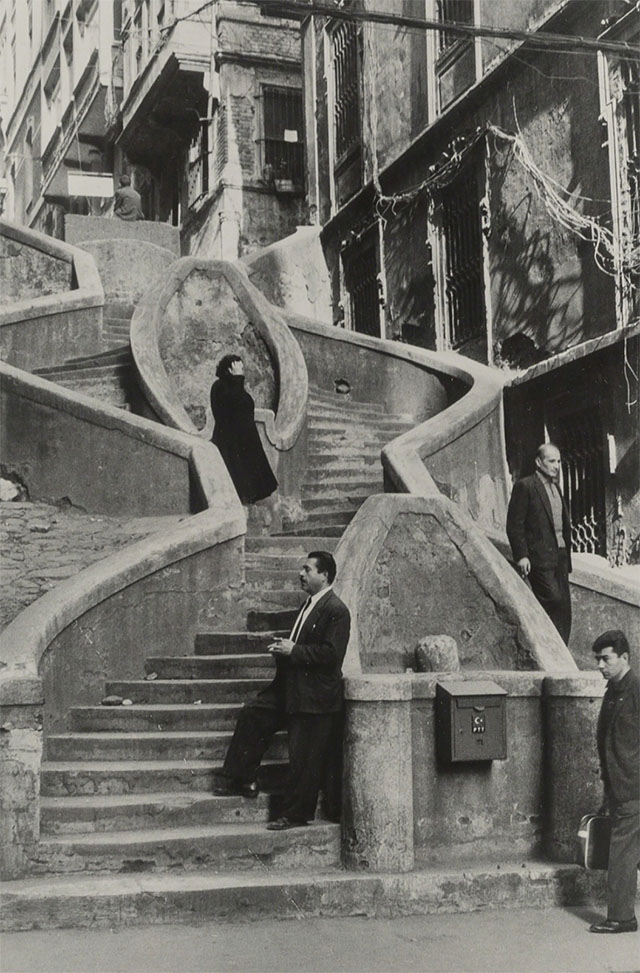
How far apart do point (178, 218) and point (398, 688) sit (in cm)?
2415

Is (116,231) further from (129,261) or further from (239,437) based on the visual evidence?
(239,437)

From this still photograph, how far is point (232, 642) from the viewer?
8.98m

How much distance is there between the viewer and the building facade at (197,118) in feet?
87.1

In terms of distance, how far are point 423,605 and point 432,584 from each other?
0.48 ft

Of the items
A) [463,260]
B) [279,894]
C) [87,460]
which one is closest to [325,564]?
[279,894]

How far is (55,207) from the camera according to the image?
36188 millimetres

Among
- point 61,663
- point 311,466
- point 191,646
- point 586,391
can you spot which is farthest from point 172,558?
point 586,391

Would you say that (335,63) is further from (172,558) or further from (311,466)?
(172,558)

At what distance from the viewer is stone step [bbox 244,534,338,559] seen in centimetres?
1070

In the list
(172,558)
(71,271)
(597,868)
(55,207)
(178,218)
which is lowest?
(597,868)

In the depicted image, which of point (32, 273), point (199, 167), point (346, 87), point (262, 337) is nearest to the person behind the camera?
point (262, 337)

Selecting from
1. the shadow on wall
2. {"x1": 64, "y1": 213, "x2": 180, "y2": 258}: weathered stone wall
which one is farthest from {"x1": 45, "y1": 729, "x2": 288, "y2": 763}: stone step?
{"x1": 64, "y1": 213, "x2": 180, "y2": 258}: weathered stone wall

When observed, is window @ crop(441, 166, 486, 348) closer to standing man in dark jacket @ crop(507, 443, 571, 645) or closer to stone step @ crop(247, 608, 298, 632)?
standing man in dark jacket @ crop(507, 443, 571, 645)

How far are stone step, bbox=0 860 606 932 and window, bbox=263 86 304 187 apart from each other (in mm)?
21841
